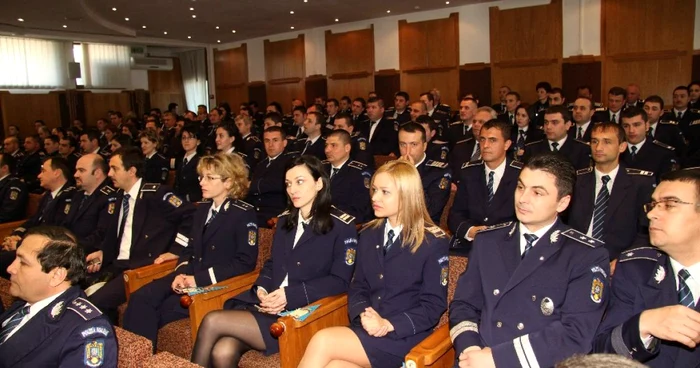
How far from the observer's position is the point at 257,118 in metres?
11.8

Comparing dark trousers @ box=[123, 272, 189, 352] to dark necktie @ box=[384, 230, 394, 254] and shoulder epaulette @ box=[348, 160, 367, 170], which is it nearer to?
dark necktie @ box=[384, 230, 394, 254]

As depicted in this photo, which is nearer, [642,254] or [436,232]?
[642,254]

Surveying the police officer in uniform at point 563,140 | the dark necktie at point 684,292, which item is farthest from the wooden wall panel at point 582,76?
the dark necktie at point 684,292

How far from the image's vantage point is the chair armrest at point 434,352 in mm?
1988

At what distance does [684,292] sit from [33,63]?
1601 cm

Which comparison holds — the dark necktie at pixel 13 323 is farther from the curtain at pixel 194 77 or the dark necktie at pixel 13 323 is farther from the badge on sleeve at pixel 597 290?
the curtain at pixel 194 77

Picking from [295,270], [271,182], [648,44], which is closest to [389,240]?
[295,270]

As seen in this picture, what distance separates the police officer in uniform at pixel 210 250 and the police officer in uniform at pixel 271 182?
1.64 m

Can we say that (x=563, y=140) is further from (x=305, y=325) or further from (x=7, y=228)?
(x=7, y=228)

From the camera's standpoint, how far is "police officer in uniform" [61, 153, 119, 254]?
392 cm

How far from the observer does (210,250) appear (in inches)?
125

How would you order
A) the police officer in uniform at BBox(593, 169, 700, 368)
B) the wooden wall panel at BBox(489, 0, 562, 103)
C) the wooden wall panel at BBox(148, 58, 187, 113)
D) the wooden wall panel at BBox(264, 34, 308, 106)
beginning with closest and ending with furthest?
the police officer in uniform at BBox(593, 169, 700, 368) → the wooden wall panel at BBox(489, 0, 562, 103) → the wooden wall panel at BBox(264, 34, 308, 106) → the wooden wall panel at BBox(148, 58, 187, 113)

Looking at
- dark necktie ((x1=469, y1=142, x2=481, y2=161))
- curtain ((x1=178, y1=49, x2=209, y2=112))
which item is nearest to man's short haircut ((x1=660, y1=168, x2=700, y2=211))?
dark necktie ((x1=469, y1=142, x2=481, y2=161))

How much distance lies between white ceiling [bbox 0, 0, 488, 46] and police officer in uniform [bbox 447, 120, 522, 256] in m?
7.82
